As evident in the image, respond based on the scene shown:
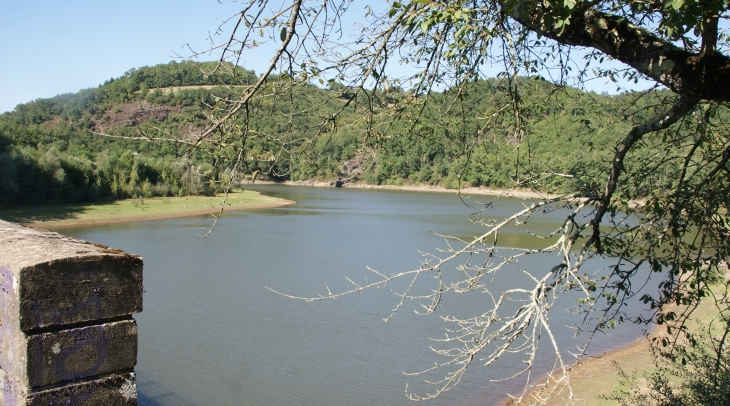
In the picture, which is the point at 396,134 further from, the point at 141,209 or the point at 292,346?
the point at 141,209

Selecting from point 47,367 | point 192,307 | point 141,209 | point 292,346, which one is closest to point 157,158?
point 141,209

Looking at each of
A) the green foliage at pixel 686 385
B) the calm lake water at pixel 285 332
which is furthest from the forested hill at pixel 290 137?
the calm lake water at pixel 285 332

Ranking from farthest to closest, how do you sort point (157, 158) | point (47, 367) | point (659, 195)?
point (157, 158) → point (659, 195) → point (47, 367)

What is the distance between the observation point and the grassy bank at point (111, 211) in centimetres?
2367

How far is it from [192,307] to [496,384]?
20.2 ft

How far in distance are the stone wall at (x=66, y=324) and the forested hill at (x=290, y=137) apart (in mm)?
1478

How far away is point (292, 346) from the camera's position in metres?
9.41

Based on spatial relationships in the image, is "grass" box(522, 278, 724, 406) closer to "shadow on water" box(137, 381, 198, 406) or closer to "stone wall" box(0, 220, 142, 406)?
"shadow on water" box(137, 381, 198, 406)

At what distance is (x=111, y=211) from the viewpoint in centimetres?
2805

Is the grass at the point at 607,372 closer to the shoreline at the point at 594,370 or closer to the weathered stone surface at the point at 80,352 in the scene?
the shoreline at the point at 594,370

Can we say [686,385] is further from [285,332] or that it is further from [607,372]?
[285,332]

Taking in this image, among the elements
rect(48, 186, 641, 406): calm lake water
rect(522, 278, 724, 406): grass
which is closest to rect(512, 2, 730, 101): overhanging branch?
rect(522, 278, 724, 406): grass

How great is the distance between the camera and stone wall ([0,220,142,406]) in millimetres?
1155

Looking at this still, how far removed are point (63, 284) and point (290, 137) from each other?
2.63 metres
